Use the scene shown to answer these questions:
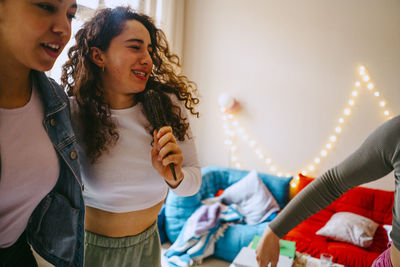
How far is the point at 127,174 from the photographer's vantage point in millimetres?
1021

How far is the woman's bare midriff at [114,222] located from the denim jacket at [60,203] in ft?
0.40

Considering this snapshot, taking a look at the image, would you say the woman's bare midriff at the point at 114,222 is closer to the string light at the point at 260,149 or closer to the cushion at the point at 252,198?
the cushion at the point at 252,198

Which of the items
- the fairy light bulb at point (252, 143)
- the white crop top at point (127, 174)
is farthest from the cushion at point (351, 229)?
the white crop top at point (127, 174)

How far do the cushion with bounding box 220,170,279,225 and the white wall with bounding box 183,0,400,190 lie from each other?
40cm

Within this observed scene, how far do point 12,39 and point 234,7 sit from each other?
3.29 meters

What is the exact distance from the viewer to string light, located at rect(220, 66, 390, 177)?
9.50 feet

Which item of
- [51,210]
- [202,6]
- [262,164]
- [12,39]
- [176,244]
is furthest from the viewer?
[202,6]

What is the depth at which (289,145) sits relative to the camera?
10.8 feet

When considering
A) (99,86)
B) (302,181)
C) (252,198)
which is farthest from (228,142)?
(99,86)

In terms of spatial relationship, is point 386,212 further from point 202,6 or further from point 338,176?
point 202,6

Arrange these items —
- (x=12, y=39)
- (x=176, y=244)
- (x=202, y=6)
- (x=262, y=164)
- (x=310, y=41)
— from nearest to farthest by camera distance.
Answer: (x=12, y=39), (x=176, y=244), (x=310, y=41), (x=262, y=164), (x=202, y=6)

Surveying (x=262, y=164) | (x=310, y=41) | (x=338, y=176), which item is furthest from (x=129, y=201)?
(x=310, y=41)

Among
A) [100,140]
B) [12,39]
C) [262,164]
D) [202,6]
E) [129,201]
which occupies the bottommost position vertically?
[262,164]

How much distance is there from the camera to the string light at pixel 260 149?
114 inches
